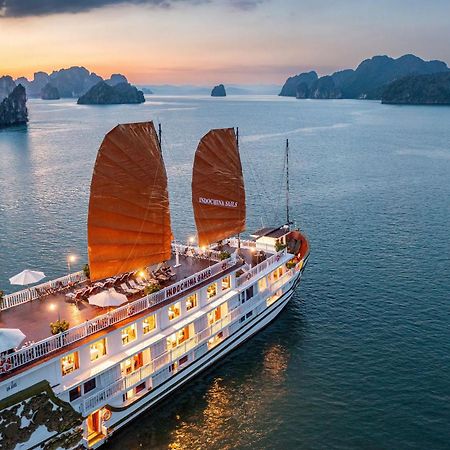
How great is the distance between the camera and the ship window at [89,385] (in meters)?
22.4

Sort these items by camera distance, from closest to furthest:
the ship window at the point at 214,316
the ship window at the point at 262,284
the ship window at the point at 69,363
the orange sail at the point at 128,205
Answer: the ship window at the point at 69,363, the orange sail at the point at 128,205, the ship window at the point at 214,316, the ship window at the point at 262,284

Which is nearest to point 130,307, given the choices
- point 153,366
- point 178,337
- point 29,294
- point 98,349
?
point 98,349

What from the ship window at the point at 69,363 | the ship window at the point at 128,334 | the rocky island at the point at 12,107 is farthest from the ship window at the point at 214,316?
the rocky island at the point at 12,107

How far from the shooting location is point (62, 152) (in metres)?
119

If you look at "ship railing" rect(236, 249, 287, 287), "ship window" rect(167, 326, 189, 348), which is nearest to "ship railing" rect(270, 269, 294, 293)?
"ship railing" rect(236, 249, 287, 287)

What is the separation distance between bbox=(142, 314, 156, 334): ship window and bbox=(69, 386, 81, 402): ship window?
15.0 feet

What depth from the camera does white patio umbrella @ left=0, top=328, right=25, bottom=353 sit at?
64.7ft

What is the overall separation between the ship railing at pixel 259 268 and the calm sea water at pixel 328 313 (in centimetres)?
383

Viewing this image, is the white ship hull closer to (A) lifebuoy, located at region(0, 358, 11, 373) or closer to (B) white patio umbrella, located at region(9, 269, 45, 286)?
(A) lifebuoy, located at region(0, 358, 11, 373)

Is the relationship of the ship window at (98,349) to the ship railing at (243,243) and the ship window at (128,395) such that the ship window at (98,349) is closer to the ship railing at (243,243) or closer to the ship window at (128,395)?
the ship window at (128,395)

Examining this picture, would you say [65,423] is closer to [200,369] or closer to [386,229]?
[200,369]

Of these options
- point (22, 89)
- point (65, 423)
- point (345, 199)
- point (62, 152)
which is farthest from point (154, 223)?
point (22, 89)

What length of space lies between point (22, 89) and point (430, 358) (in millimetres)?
193925

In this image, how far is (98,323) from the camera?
23.6m
